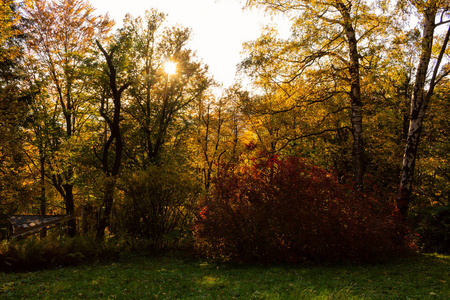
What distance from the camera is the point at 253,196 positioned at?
26.8ft

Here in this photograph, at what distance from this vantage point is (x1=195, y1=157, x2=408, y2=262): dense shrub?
24.8 ft

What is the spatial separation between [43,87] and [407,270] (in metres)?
16.1

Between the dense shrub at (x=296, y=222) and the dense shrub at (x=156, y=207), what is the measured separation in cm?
203

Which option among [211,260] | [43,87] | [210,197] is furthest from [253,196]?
[43,87]

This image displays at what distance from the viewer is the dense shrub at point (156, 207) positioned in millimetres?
9977

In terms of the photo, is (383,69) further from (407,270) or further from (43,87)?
(43,87)

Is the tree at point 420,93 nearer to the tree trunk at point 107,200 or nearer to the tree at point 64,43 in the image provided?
the tree trunk at point 107,200

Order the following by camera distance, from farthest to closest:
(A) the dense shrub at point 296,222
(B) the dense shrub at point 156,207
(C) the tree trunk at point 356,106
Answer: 1. (B) the dense shrub at point 156,207
2. (C) the tree trunk at point 356,106
3. (A) the dense shrub at point 296,222

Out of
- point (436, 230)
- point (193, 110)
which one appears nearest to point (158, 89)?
point (193, 110)

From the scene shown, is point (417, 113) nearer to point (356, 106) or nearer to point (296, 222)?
point (356, 106)

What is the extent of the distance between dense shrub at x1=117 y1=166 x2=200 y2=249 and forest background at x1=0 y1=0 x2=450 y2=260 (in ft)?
0.14

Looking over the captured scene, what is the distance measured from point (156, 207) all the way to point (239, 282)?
201 inches

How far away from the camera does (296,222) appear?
771 centimetres

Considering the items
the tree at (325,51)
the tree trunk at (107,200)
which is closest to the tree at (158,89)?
the tree trunk at (107,200)
